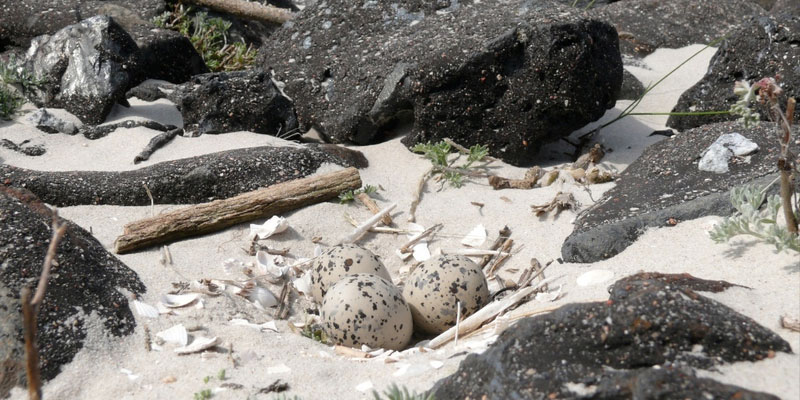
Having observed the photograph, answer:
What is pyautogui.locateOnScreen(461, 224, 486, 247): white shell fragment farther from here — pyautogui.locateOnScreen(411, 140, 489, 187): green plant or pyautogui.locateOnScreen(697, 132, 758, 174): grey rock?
pyautogui.locateOnScreen(697, 132, 758, 174): grey rock

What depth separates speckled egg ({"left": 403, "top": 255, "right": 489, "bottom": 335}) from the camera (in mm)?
4172

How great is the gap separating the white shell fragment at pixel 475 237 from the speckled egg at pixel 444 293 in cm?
86

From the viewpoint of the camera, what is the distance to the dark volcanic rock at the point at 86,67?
7160mm

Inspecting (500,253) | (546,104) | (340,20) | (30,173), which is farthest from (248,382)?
(340,20)

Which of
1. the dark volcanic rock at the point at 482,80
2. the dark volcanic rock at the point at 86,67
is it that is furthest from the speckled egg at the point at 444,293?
the dark volcanic rock at the point at 86,67

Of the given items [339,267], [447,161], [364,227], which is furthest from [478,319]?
Answer: [447,161]

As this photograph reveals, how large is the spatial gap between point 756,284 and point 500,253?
5.62 feet

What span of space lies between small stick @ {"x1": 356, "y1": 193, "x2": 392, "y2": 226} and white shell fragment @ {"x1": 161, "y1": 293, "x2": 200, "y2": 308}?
1559 mm

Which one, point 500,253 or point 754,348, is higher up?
point 754,348

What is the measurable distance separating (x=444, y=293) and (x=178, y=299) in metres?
1.42

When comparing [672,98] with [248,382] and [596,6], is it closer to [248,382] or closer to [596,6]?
[596,6]

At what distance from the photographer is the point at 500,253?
16.2 ft

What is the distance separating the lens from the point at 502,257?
16.1 ft

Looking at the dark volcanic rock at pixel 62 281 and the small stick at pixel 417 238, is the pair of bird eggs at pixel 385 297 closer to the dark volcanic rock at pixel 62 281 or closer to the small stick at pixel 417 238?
the small stick at pixel 417 238
